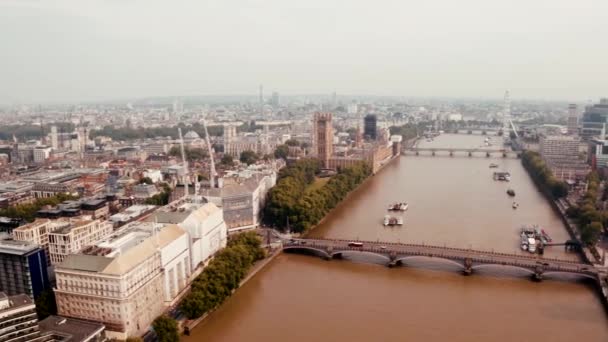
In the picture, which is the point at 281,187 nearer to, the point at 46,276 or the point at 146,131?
the point at 46,276

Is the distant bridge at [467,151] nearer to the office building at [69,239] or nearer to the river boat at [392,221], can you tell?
the river boat at [392,221]

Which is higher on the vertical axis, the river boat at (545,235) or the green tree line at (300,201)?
the green tree line at (300,201)

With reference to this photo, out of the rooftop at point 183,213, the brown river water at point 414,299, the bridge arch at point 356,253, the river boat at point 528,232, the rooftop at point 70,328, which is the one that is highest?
the rooftop at point 183,213

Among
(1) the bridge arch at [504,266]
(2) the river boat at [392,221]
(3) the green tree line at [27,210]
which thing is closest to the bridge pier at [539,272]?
(1) the bridge arch at [504,266]

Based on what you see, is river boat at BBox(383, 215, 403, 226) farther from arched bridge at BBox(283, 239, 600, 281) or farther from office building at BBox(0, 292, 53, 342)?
office building at BBox(0, 292, 53, 342)

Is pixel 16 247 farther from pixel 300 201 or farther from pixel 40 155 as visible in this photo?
pixel 40 155

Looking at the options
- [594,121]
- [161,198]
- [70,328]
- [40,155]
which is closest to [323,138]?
[161,198]
